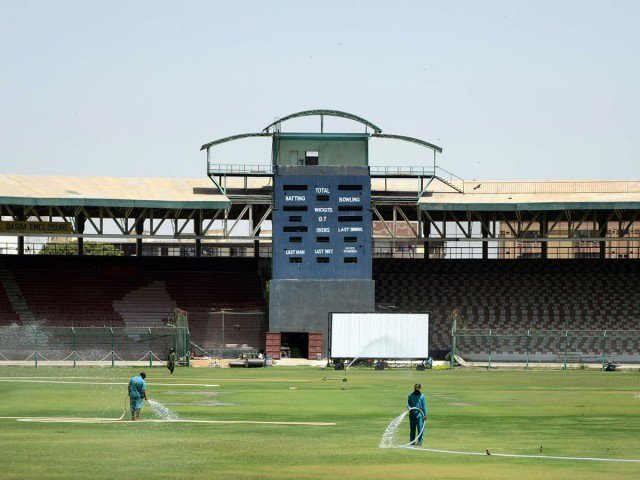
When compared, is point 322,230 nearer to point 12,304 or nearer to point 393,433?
point 12,304

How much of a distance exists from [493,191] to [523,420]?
57.3m

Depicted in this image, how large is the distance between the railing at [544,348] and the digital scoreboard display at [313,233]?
28.9 feet

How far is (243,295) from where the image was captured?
84438mm

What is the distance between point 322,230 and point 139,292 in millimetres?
13687

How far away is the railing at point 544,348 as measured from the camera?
78.6m

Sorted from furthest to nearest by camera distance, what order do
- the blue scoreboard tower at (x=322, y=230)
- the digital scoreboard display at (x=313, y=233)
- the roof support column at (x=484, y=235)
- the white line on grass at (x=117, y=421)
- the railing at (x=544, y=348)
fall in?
the roof support column at (x=484, y=235) < the digital scoreboard display at (x=313, y=233) < the blue scoreboard tower at (x=322, y=230) < the railing at (x=544, y=348) < the white line on grass at (x=117, y=421)

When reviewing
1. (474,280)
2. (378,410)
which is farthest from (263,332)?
(378,410)

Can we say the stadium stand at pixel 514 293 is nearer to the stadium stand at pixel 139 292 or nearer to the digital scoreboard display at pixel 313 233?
the digital scoreboard display at pixel 313 233

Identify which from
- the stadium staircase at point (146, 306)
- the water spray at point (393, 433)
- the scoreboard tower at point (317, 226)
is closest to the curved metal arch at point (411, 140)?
the scoreboard tower at point (317, 226)

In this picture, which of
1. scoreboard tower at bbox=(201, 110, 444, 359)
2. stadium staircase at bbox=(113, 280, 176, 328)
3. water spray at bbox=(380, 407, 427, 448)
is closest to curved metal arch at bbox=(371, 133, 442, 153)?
scoreboard tower at bbox=(201, 110, 444, 359)

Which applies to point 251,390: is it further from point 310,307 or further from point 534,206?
point 534,206

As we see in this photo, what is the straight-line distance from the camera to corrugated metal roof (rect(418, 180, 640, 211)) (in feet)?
273

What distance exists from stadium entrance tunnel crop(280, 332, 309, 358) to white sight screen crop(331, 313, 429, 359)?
889 centimetres

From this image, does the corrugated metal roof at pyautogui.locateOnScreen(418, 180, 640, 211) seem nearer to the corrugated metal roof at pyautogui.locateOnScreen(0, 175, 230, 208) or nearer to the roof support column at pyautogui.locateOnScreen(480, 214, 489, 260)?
the roof support column at pyautogui.locateOnScreen(480, 214, 489, 260)
